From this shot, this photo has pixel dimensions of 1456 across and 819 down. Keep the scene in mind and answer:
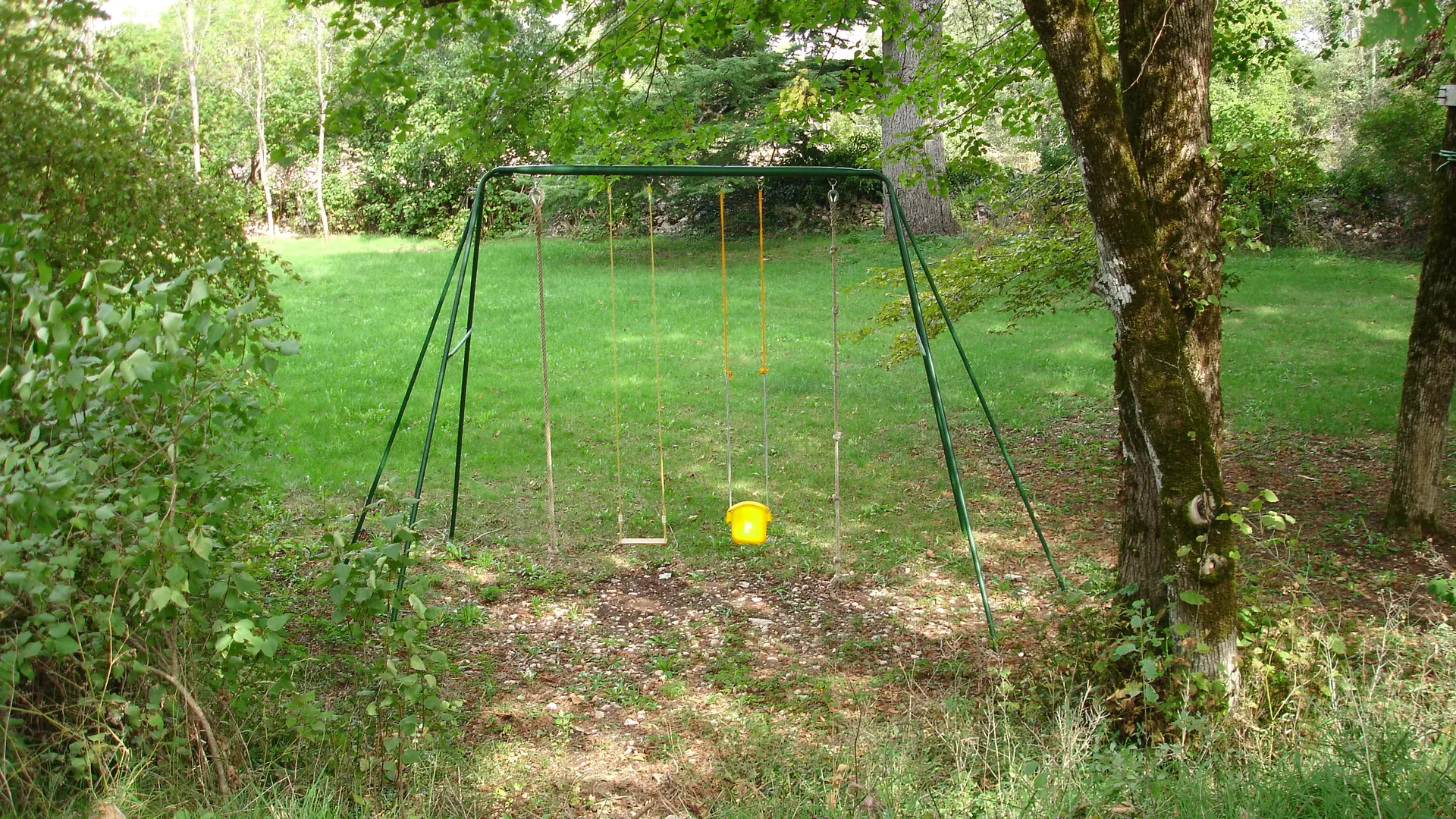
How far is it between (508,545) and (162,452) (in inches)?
138

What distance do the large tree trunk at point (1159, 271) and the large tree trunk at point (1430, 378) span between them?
235cm

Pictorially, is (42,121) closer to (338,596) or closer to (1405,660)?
(338,596)

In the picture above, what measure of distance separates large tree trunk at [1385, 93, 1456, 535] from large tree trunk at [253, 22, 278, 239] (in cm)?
1773

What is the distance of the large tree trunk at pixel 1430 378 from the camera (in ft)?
17.1

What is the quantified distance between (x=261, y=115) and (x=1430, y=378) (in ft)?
62.4

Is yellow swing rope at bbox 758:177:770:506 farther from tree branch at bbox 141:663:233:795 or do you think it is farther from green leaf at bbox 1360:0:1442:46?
tree branch at bbox 141:663:233:795

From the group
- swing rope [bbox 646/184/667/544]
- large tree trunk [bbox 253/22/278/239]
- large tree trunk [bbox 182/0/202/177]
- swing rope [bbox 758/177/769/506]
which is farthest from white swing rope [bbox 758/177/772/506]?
large tree trunk [bbox 253/22/278/239]

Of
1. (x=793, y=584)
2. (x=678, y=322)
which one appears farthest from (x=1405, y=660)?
(x=678, y=322)

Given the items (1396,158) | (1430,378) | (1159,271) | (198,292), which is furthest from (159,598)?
(1396,158)

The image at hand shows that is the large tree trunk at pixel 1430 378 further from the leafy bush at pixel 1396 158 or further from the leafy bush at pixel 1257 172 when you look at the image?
the leafy bush at pixel 1396 158

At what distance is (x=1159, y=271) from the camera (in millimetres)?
3416

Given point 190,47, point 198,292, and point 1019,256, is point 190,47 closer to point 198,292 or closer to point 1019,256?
point 1019,256

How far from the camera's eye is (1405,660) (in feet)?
11.9

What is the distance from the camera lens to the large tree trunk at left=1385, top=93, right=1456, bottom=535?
5219 mm
